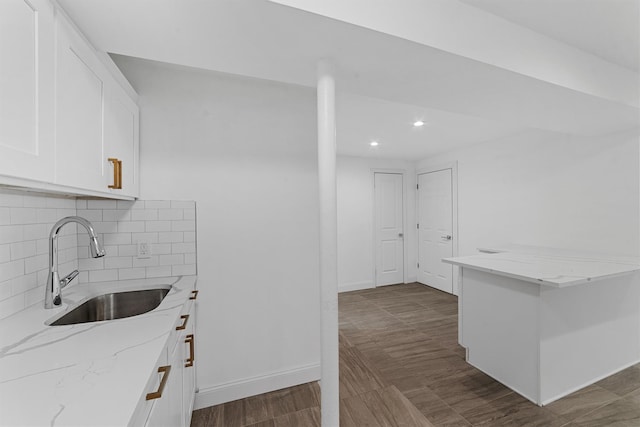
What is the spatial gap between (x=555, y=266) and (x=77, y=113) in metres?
3.14

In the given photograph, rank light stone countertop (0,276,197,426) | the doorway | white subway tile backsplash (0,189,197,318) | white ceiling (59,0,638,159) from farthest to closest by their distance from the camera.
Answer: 1. the doorway
2. white subway tile backsplash (0,189,197,318)
3. white ceiling (59,0,638,159)
4. light stone countertop (0,276,197,426)

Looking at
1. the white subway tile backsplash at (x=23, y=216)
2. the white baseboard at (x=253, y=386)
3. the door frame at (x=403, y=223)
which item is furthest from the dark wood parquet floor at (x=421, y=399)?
the door frame at (x=403, y=223)

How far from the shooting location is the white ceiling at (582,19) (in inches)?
56.5

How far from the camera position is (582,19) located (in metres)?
1.55

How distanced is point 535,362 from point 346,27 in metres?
2.51

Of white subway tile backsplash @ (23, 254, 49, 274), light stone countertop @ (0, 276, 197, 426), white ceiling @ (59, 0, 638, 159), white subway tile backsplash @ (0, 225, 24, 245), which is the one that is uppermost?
white ceiling @ (59, 0, 638, 159)

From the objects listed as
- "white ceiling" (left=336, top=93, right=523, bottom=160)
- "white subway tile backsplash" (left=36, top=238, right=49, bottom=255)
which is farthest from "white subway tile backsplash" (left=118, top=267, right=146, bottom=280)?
"white ceiling" (left=336, top=93, right=523, bottom=160)

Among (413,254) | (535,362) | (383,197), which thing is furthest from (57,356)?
(413,254)

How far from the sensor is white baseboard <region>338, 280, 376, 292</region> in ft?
15.7

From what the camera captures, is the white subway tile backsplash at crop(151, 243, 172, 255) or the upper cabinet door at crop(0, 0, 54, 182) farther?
the white subway tile backsplash at crop(151, 243, 172, 255)

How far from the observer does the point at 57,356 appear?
2.89 ft

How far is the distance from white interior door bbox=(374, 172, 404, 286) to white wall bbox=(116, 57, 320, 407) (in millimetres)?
3012

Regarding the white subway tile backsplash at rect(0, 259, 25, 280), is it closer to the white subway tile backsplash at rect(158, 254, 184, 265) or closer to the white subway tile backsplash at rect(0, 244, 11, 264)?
the white subway tile backsplash at rect(0, 244, 11, 264)

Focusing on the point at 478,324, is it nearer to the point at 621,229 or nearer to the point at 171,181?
the point at 621,229
